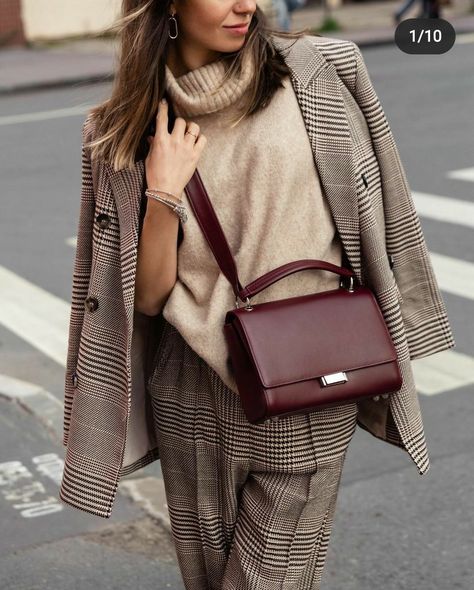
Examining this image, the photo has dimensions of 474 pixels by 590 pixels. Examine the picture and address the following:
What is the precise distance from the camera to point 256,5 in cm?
247

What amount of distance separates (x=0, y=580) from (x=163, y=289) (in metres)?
1.63

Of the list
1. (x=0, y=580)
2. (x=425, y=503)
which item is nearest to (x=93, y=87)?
(x=0, y=580)

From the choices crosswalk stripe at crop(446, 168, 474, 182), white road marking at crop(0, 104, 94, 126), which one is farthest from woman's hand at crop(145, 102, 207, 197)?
white road marking at crop(0, 104, 94, 126)

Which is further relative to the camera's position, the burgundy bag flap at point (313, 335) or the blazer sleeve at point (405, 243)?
the blazer sleeve at point (405, 243)

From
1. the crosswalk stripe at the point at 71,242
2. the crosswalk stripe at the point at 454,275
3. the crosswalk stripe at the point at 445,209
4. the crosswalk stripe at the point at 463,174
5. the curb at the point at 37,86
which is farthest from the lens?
the curb at the point at 37,86

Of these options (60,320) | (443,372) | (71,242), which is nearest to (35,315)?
(60,320)

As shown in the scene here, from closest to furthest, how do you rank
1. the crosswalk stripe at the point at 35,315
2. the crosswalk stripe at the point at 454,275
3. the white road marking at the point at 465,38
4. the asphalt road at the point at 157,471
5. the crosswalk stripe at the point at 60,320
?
the asphalt road at the point at 157,471, the crosswalk stripe at the point at 60,320, the crosswalk stripe at the point at 35,315, the crosswalk stripe at the point at 454,275, the white road marking at the point at 465,38

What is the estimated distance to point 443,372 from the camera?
535 cm

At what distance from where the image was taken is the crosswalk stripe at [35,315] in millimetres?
6016

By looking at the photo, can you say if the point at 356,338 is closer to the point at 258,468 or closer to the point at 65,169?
the point at 258,468

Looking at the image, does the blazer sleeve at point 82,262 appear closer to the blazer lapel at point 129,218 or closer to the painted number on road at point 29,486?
the blazer lapel at point 129,218

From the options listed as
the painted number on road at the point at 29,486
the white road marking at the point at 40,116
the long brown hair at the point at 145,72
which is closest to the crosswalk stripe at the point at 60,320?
the painted number on road at the point at 29,486

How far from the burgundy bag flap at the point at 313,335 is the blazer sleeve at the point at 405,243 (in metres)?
0.23

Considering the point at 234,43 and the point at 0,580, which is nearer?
the point at 234,43
